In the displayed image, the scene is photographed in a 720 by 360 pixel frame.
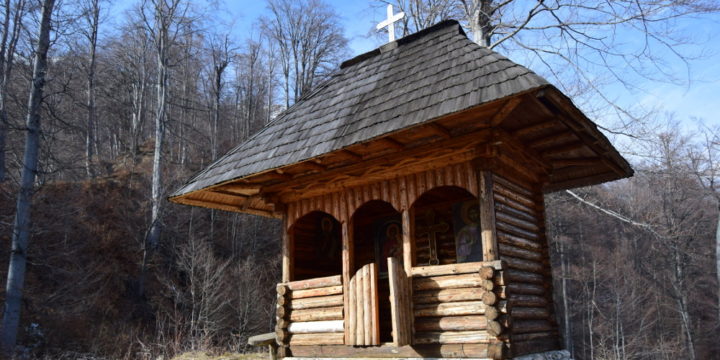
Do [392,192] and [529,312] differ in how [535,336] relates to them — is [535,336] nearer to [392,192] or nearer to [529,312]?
[529,312]

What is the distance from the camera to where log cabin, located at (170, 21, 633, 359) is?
5.95m

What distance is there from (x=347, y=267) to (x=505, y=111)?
3043mm

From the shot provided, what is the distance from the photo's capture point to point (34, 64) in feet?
46.9

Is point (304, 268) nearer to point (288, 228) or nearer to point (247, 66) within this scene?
point (288, 228)

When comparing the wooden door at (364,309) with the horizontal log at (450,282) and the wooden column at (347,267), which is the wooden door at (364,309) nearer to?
the wooden column at (347,267)

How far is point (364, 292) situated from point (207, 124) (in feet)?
92.2

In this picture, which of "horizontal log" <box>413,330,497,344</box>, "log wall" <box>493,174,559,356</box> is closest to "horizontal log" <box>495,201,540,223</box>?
"log wall" <box>493,174,559,356</box>

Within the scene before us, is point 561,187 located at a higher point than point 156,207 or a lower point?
lower

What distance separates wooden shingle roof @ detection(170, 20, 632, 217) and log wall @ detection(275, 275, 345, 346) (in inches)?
68.1

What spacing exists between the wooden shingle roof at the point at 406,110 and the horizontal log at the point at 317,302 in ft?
6.25

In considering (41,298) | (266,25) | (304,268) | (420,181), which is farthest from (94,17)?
(420,181)

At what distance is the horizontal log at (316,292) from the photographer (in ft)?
24.0

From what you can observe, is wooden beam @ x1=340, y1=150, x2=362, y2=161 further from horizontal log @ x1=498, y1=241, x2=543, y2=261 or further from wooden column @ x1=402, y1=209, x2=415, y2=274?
horizontal log @ x1=498, y1=241, x2=543, y2=261

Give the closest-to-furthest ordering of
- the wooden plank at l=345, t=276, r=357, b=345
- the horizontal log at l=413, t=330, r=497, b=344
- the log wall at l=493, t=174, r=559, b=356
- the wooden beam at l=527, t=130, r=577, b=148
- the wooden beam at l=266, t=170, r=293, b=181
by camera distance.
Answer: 1. the horizontal log at l=413, t=330, r=497, b=344
2. the log wall at l=493, t=174, r=559, b=356
3. the wooden plank at l=345, t=276, r=357, b=345
4. the wooden beam at l=527, t=130, r=577, b=148
5. the wooden beam at l=266, t=170, r=293, b=181
